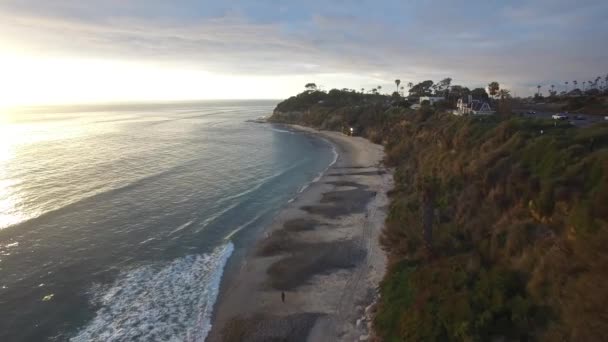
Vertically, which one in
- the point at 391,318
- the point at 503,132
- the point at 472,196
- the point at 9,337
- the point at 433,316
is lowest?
the point at 9,337

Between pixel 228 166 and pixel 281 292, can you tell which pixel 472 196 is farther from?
pixel 228 166

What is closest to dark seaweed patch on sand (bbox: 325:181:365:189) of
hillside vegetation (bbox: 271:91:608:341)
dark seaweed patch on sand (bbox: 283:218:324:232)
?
dark seaweed patch on sand (bbox: 283:218:324:232)

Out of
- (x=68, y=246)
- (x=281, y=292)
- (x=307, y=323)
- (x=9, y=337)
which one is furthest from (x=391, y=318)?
(x=68, y=246)

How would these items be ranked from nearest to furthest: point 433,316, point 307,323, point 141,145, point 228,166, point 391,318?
point 433,316, point 391,318, point 307,323, point 228,166, point 141,145

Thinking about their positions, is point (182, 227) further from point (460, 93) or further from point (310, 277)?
point (460, 93)

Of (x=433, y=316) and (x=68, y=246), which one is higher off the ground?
(x=433, y=316)

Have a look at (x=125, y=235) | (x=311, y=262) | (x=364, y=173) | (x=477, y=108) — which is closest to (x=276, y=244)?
(x=311, y=262)

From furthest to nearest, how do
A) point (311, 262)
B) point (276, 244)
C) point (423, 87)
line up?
point (423, 87) < point (276, 244) < point (311, 262)
